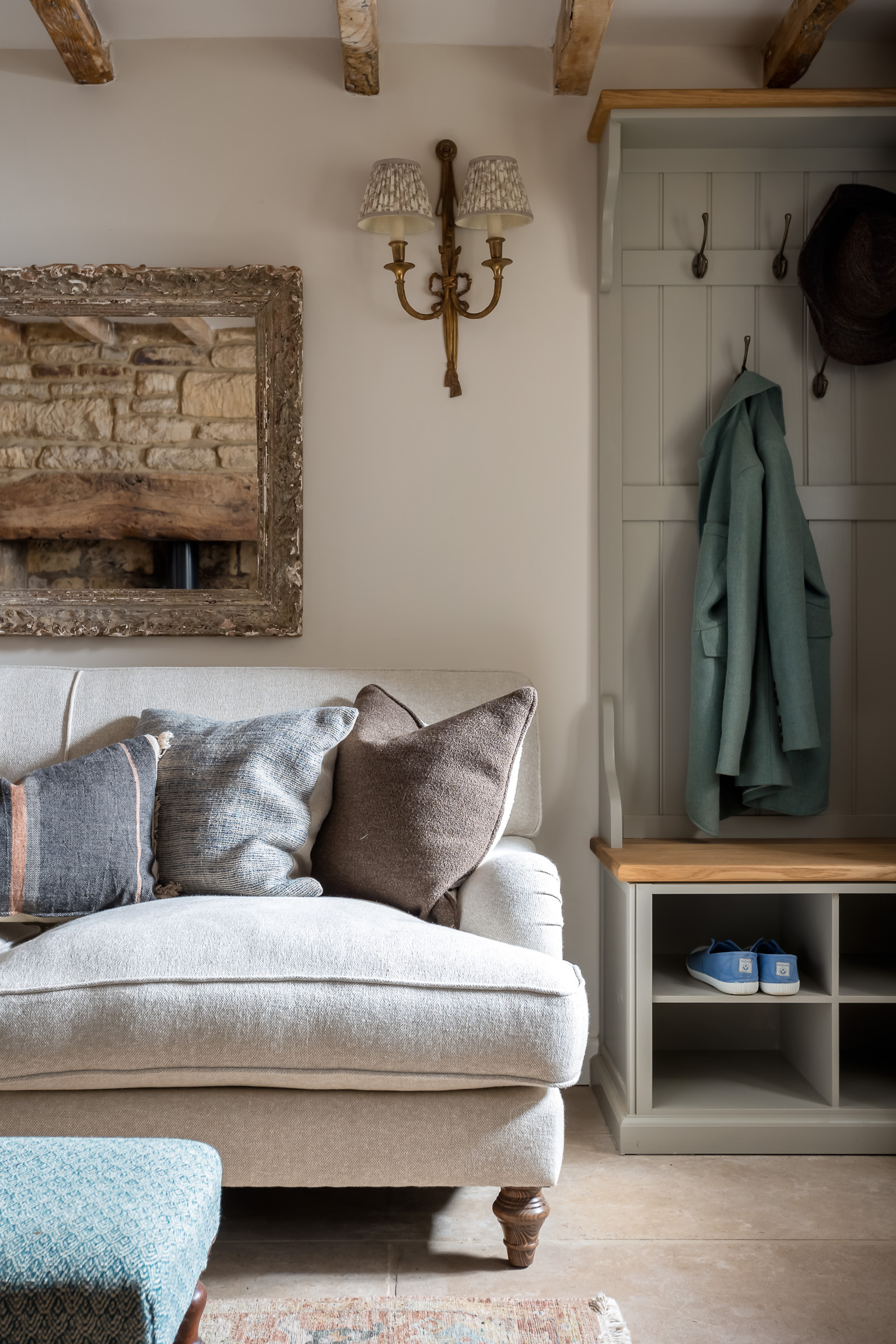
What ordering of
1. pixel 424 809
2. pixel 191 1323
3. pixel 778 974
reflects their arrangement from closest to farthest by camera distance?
1. pixel 191 1323
2. pixel 424 809
3. pixel 778 974

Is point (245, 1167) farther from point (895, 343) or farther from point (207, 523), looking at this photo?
point (895, 343)

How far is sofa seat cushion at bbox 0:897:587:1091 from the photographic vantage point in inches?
55.7

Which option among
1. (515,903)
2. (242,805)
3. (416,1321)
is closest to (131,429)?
(242,805)

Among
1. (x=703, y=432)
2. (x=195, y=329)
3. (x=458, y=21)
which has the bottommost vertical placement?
(x=703, y=432)

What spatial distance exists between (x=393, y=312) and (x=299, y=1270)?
196cm

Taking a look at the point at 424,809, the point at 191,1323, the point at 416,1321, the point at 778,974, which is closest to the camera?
the point at 191,1323

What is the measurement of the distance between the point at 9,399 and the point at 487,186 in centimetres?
121

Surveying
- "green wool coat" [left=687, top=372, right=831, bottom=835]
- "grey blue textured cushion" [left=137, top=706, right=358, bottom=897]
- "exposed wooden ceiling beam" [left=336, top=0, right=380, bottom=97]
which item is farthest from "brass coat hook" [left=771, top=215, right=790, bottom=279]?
"grey blue textured cushion" [left=137, top=706, right=358, bottom=897]

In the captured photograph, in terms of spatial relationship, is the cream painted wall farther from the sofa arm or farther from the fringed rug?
the fringed rug

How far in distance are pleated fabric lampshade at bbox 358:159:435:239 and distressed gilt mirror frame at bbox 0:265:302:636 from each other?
9.6 inches

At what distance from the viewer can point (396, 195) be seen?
7.22ft

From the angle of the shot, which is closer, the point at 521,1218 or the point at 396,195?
the point at 521,1218

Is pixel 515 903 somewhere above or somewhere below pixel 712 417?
below

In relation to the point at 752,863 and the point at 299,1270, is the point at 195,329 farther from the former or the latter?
the point at 299,1270
